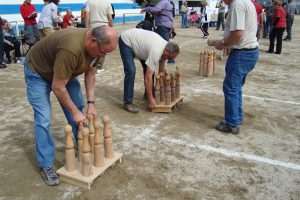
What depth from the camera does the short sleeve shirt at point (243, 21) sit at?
3.87 m

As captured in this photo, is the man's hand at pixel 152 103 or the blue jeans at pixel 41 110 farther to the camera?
the man's hand at pixel 152 103

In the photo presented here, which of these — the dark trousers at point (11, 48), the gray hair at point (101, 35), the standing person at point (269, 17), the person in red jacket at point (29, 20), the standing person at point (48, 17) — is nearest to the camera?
the gray hair at point (101, 35)

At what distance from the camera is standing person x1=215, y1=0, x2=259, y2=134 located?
3.90 meters

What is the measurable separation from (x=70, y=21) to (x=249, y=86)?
817 cm

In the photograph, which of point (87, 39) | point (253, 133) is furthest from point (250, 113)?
point (87, 39)

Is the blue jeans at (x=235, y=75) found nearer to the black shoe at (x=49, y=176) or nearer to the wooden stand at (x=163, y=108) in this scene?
the wooden stand at (x=163, y=108)

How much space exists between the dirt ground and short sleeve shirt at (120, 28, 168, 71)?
975 mm

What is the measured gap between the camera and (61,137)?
14.1 ft

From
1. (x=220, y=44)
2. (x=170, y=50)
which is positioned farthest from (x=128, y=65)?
(x=220, y=44)

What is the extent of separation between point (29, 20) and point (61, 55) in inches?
302

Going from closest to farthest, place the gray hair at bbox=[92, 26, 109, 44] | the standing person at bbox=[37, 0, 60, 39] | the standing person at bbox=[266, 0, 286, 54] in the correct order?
1. the gray hair at bbox=[92, 26, 109, 44]
2. the standing person at bbox=[37, 0, 60, 39]
3. the standing person at bbox=[266, 0, 286, 54]

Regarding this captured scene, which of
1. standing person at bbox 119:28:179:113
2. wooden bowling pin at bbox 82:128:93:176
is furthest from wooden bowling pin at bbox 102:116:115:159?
standing person at bbox 119:28:179:113

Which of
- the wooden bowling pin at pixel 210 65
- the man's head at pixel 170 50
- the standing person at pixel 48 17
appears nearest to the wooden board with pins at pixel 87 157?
the man's head at pixel 170 50

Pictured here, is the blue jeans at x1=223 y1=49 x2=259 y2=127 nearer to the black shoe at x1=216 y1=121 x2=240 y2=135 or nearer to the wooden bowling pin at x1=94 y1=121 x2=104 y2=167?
the black shoe at x1=216 y1=121 x2=240 y2=135
